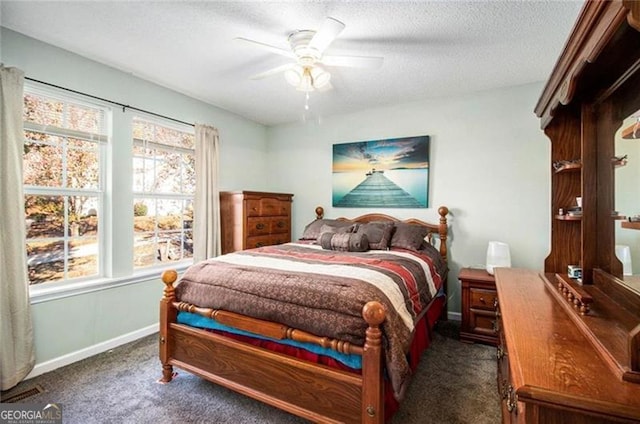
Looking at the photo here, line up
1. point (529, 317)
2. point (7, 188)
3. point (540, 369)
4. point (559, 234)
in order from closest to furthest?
point (540, 369), point (529, 317), point (559, 234), point (7, 188)

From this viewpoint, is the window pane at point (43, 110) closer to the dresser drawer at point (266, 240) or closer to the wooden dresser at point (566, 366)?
the dresser drawer at point (266, 240)

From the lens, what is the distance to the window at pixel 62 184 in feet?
Result: 7.85

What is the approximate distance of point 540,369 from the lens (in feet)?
2.72

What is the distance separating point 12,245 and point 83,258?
2.02 feet

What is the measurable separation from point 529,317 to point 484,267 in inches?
86.9

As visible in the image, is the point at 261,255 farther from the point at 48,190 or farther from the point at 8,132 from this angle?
the point at 8,132

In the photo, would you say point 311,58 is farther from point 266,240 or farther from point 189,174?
point 266,240

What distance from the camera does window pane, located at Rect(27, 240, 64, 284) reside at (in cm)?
240

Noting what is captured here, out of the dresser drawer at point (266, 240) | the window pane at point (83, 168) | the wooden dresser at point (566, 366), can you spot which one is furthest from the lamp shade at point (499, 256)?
the window pane at point (83, 168)

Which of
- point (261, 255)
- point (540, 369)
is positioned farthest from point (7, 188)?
point (540, 369)

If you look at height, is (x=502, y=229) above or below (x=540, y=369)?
above

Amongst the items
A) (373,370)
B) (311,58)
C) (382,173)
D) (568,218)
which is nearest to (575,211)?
(568,218)

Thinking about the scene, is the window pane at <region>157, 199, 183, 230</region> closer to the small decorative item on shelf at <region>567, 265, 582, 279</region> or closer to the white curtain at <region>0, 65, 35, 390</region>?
the white curtain at <region>0, 65, 35, 390</region>

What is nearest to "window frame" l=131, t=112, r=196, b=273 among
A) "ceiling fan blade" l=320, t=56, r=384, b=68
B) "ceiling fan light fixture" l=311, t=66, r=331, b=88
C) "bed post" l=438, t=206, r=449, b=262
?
"ceiling fan light fixture" l=311, t=66, r=331, b=88
